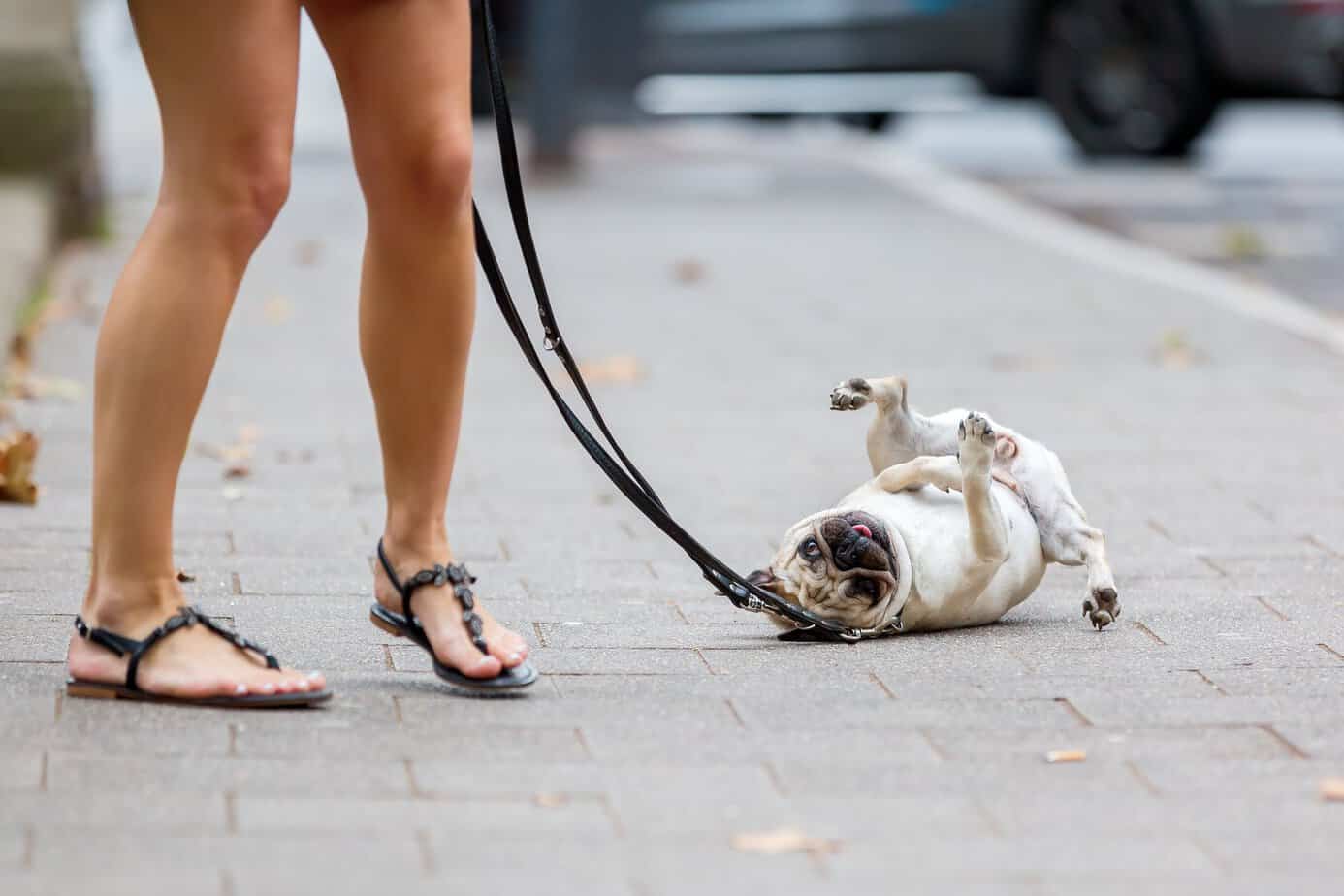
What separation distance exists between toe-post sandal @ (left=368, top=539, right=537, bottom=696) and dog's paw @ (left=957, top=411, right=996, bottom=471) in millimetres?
829

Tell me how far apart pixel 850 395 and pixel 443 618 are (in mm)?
895

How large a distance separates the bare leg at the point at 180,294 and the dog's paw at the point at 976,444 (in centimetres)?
117

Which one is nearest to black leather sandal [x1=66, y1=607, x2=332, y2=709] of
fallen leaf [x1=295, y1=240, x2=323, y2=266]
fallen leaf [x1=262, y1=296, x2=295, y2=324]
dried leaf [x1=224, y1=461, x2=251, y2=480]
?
dried leaf [x1=224, y1=461, x2=251, y2=480]

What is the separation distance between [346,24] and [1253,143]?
13559 mm

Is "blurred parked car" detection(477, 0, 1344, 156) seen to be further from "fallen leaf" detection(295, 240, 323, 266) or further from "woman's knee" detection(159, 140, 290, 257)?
"woman's knee" detection(159, 140, 290, 257)

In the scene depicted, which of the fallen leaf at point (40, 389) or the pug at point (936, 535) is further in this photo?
the fallen leaf at point (40, 389)

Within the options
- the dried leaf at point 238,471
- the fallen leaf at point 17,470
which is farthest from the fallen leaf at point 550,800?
the dried leaf at point 238,471

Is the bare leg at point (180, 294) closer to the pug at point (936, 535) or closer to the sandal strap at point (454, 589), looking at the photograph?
the sandal strap at point (454, 589)

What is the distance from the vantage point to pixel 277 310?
27.1ft

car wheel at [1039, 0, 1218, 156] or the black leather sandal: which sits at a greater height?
the black leather sandal

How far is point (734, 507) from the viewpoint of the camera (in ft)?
17.2

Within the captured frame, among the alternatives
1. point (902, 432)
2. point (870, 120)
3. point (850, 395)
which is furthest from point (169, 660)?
point (870, 120)

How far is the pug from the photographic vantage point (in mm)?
3848

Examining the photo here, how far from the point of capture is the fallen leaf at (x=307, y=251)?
9.61 meters
